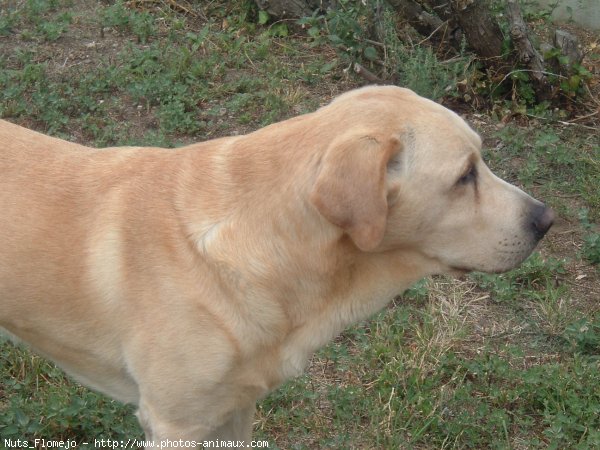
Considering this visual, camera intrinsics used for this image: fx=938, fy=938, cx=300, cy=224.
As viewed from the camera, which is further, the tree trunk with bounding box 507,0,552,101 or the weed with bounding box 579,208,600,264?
the tree trunk with bounding box 507,0,552,101

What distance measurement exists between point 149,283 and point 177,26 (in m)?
4.58

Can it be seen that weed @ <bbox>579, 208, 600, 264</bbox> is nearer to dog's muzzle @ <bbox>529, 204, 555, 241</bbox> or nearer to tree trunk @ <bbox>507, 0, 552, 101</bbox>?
tree trunk @ <bbox>507, 0, 552, 101</bbox>

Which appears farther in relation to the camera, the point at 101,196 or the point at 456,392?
the point at 456,392

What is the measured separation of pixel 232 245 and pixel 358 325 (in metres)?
1.75

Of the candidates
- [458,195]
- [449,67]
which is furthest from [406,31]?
[458,195]

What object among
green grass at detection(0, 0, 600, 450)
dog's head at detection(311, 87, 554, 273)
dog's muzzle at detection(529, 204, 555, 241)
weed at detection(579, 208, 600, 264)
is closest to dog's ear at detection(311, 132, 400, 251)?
dog's head at detection(311, 87, 554, 273)

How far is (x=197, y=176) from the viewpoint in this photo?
10.4 feet

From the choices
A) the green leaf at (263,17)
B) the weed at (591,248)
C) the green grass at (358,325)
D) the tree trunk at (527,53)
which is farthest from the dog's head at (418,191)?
the green leaf at (263,17)

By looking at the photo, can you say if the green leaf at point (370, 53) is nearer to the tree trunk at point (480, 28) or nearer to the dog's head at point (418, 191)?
the tree trunk at point (480, 28)

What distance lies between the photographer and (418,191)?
299 cm

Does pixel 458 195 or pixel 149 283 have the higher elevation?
pixel 458 195

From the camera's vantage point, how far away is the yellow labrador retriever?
9.81 feet

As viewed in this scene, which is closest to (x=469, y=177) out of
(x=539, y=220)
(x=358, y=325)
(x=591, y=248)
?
(x=539, y=220)

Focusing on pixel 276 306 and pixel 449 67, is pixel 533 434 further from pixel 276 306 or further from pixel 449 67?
pixel 449 67
